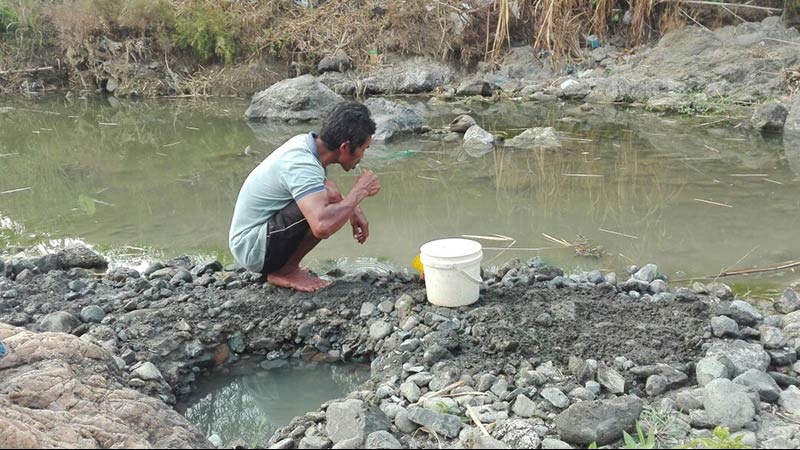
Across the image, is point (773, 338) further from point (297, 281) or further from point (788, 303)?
point (297, 281)

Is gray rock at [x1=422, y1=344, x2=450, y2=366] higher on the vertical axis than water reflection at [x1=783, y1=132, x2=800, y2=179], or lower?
higher

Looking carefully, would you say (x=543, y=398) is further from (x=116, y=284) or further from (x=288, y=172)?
(x=116, y=284)

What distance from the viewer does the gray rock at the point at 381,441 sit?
2.48 meters

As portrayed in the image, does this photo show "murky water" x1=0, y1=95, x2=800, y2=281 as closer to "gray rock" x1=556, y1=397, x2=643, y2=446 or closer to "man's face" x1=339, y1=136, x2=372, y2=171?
"man's face" x1=339, y1=136, x2=372, y2=171

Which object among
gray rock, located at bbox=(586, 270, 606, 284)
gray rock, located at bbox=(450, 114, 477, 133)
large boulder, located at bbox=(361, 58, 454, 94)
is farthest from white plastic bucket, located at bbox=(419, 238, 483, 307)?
large boulder, located at bbox=(361, 58, 454, 94)


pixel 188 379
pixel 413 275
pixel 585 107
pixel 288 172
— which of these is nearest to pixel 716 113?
pixel 585 107

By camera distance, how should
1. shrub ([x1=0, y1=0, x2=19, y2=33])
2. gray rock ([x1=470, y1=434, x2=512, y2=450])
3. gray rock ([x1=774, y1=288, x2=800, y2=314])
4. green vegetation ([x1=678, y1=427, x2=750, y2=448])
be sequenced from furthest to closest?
shrub ([x1=0, y1=0, x2=19, y2=33]), gray rock ([x1=774, y1=288, x2=800, y2=314]), gray rock ([x1=470, y1=434, x2=512, y2=450]), green vegetation ([x1=678, y1=427, x2=750, y2=448])

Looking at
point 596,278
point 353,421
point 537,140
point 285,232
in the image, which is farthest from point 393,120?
point 353,421

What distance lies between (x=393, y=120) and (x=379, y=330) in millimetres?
4664

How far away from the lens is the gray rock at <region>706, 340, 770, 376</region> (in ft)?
9.84

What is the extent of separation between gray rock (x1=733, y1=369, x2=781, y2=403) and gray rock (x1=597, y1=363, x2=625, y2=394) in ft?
1.27

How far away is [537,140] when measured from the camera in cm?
741

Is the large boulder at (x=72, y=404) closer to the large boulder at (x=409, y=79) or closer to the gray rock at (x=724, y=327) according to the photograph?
the gray rock at (x=724, y=327)

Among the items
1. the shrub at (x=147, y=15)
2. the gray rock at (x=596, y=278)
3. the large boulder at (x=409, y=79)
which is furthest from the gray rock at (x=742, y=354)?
the shrub at (x=147, y=15)
